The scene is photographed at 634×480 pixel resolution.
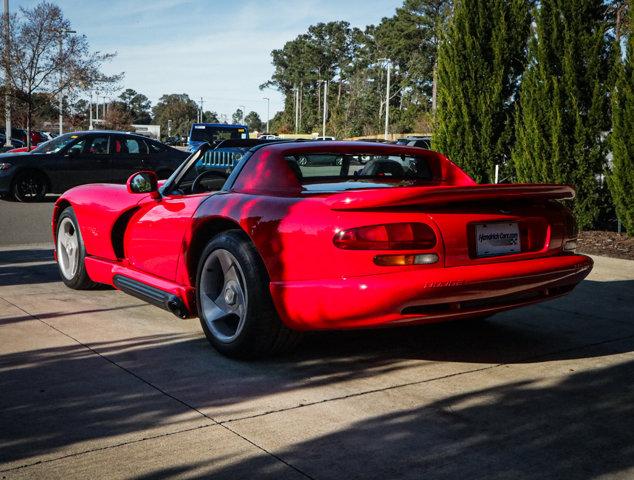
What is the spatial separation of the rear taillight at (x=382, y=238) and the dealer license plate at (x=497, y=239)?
0.41 meters

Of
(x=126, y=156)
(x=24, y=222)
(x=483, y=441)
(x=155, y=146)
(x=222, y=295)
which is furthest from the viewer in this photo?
(x=155, y=146)

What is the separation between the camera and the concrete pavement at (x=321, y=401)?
119 inches

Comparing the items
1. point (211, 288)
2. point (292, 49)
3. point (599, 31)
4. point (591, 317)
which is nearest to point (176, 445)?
point (211, 288)

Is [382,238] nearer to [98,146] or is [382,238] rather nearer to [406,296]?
[406,296]

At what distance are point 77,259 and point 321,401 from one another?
329 centimetres

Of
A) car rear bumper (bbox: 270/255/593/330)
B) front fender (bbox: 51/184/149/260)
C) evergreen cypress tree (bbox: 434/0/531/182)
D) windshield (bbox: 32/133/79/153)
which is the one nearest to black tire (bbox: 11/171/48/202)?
windshield (bbox: 32/133/79/153)

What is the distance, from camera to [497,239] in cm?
423

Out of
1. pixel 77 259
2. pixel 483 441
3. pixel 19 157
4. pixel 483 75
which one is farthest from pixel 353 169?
pixel 19 157

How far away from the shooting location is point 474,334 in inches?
206

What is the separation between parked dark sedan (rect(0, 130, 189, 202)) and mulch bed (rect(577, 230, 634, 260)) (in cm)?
985

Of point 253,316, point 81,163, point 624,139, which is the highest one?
point 624,139

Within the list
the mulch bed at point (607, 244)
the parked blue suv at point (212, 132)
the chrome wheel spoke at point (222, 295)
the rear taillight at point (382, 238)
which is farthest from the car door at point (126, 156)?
the rear taillight at point (382, 238)

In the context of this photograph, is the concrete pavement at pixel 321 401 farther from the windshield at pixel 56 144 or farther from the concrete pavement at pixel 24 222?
the windshield at pixel 56 144

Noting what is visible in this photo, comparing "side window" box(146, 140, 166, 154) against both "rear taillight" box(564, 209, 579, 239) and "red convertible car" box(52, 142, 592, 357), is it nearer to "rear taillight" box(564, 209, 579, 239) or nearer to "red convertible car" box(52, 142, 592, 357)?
"red convertible car" box(52, 142, 592, 357)
